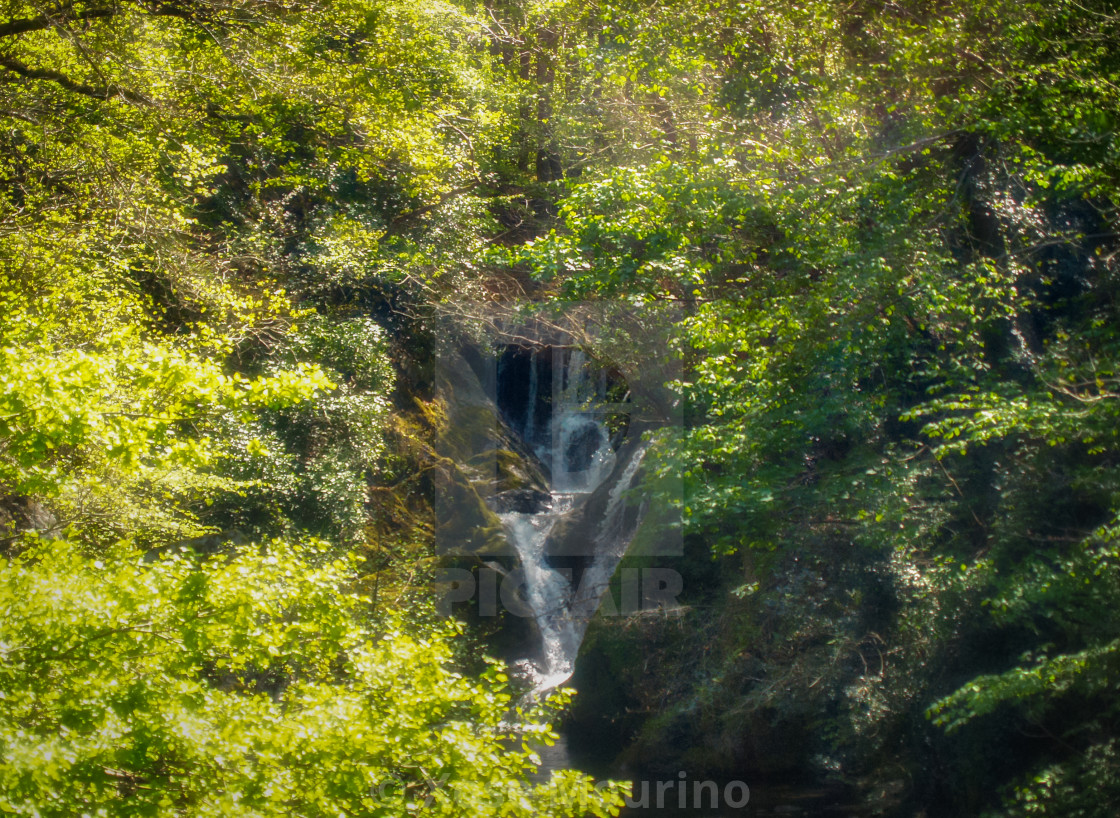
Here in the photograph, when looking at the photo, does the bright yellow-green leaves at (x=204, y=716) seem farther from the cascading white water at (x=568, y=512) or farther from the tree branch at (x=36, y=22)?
the cascading white water at (x=568, y=512)

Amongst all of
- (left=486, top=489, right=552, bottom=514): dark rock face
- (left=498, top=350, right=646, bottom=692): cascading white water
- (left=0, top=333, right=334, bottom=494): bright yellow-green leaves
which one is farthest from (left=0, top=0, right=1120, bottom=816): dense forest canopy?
(left=486, top=489, right=552, bottom=514): dark rock face

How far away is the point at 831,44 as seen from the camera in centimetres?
984

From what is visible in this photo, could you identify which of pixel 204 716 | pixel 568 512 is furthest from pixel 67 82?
pixel 568 512

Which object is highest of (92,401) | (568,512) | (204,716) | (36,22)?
(36,22)

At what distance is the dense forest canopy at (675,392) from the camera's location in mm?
4395

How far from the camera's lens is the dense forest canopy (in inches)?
173

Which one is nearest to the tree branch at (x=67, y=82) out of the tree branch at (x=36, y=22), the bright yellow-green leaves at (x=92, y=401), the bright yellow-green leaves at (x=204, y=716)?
the tree branch at (x=36, y=22)

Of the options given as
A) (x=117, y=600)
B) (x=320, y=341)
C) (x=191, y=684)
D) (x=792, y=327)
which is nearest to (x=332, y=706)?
(x=191, y=684)

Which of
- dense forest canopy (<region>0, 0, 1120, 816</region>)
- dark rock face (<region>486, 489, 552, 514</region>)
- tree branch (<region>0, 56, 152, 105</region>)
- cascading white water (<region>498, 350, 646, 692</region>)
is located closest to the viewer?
dense forest canopy (<region>0, 0, 1120, 816</region>)

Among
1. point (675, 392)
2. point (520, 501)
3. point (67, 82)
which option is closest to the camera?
point (67, 82)

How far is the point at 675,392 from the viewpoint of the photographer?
10.5m

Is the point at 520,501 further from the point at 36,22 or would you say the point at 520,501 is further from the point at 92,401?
the point at 92,401

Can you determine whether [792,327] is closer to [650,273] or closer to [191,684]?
[650,273]

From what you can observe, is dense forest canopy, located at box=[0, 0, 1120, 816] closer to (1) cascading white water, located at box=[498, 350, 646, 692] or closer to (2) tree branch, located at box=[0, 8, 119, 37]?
(2) tree branch, located at box=[0, 8, 119, 37]
